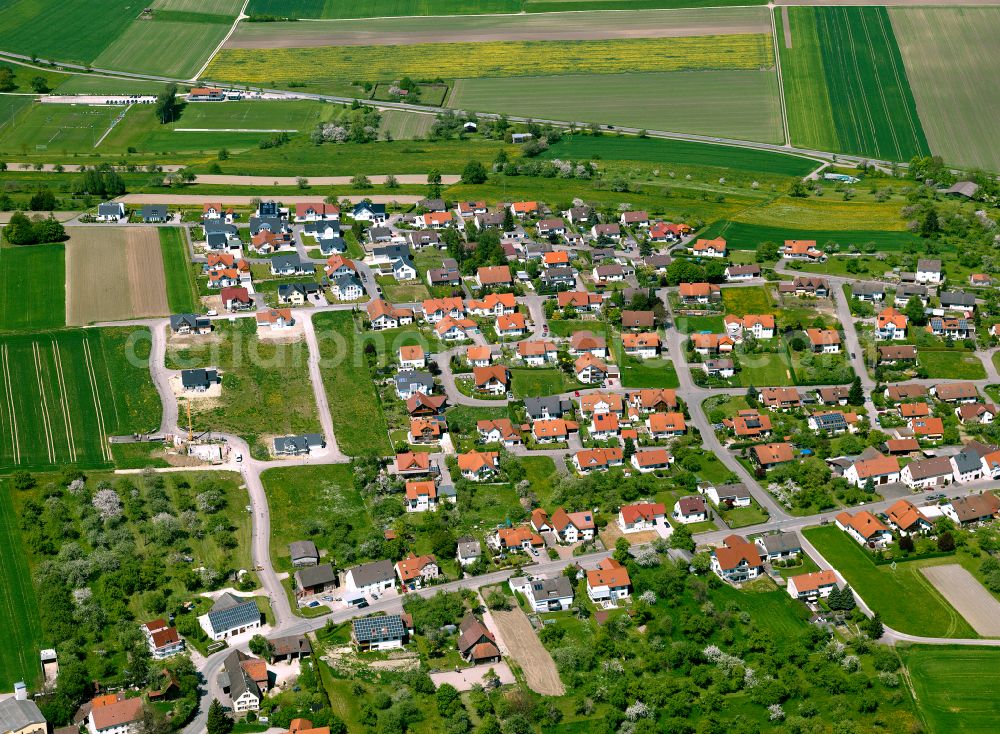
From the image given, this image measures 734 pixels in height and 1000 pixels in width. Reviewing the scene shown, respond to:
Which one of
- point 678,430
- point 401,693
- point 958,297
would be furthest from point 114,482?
point 958,297

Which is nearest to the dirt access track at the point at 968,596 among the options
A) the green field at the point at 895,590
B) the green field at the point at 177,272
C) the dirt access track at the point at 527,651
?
the green field at the point at 895,590

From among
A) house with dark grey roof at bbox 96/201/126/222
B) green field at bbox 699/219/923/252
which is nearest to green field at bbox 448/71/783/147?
green field at bbox 699/219/923/252

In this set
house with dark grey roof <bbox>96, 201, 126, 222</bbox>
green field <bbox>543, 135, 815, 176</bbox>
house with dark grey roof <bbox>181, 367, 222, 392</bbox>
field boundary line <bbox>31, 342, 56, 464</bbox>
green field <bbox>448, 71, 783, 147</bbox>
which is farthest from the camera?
green field <bbox>448, 71, 783, 147</bbox>

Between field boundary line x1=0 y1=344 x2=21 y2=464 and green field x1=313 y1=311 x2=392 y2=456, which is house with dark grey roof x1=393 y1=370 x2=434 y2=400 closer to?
green field x1=313 y1=311 x2=392 y2=456

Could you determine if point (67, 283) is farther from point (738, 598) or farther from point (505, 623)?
point (738, 598)

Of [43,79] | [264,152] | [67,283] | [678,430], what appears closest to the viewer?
[678,430]

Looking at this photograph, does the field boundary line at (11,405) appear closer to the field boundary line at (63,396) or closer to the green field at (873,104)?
the field boundary line at (63,396)

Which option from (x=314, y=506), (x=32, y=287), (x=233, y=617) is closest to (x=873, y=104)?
(x=32, y=287)
